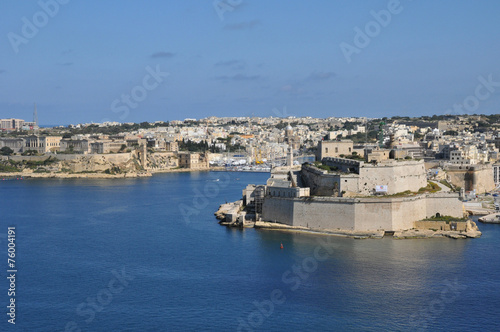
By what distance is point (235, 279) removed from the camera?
1197cm

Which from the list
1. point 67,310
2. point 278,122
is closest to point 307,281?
point 67,310

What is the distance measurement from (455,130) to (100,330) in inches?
1675

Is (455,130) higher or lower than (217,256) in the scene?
higher

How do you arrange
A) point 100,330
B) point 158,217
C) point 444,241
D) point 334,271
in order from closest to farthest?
point 100,330
point 334,271
point 444,241
point 158,217

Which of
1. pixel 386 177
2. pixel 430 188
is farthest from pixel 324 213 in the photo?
pixel 430 188

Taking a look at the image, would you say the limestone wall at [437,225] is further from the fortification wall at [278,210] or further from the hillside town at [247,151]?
the fortification wall at [278,210]

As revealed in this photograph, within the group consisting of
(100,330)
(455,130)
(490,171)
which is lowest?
(100,330)

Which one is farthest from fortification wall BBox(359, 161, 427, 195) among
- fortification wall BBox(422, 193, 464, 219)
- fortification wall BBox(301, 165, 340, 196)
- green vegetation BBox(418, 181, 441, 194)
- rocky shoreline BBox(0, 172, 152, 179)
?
rocky shoreline BBox(0, 172, 152, 179)

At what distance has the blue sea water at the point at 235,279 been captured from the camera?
992 cm

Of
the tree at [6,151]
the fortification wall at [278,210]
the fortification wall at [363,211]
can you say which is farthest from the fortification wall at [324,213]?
the tree at [6,151]

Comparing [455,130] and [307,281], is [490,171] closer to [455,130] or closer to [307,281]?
[307,281]

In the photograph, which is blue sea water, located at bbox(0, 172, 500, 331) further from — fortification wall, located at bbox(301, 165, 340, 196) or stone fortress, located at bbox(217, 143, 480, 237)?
fortification wall, located at bbox(301, 165, 340, 196)

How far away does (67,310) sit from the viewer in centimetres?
1030

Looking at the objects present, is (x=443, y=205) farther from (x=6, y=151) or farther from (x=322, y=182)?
(x=6, y=151)
